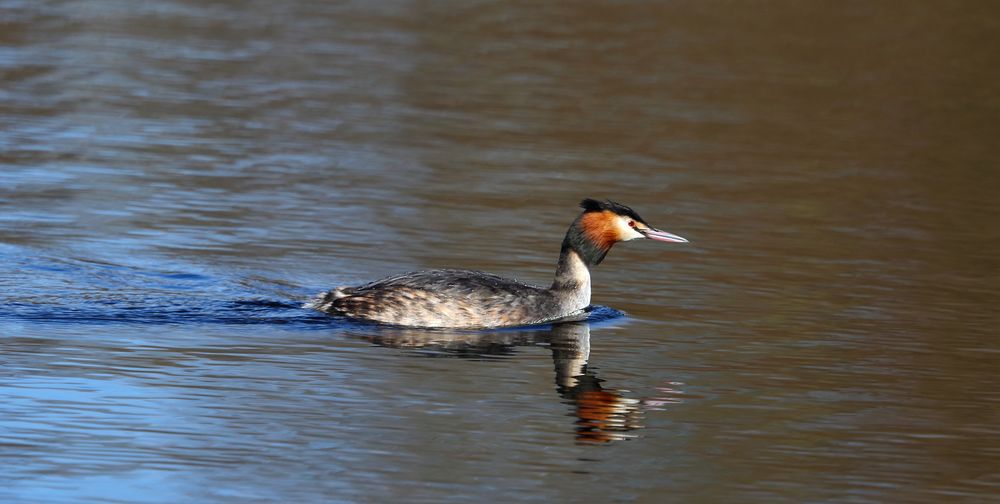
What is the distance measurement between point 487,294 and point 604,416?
2.74 metres

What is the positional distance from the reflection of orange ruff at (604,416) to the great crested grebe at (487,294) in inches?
86.8

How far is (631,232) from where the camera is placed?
1252 centimetres

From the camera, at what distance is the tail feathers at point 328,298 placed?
1195 centimetres

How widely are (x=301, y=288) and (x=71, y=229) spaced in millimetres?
2739

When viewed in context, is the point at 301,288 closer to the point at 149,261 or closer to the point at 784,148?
the point at 149,261

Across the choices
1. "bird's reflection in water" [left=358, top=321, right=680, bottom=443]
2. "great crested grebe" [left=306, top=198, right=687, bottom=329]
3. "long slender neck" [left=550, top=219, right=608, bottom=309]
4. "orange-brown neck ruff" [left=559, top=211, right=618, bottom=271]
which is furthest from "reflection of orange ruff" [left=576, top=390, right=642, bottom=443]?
"orange-brown neck ruff" [left=559, top=211, right=618, bottom=271]

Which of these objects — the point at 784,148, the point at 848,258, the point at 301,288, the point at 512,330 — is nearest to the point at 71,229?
the point at 301,288

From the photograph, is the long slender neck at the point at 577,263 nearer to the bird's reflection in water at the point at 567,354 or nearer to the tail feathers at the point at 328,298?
the bird's reflection in water at the point at 567,354

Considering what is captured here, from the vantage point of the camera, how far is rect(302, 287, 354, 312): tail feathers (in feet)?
39.2

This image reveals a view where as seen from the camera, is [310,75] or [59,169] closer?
[59,169]

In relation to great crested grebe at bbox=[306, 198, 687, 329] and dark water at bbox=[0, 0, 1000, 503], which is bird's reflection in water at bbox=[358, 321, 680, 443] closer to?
dark water at bbox=[0, 0, 1000, 503]

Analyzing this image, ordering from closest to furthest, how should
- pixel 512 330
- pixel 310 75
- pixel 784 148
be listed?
pixel 512 330 < pixel 784 148 < pixel 310 75

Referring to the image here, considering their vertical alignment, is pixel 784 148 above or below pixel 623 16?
below

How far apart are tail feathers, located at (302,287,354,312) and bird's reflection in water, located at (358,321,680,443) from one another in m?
0.47
